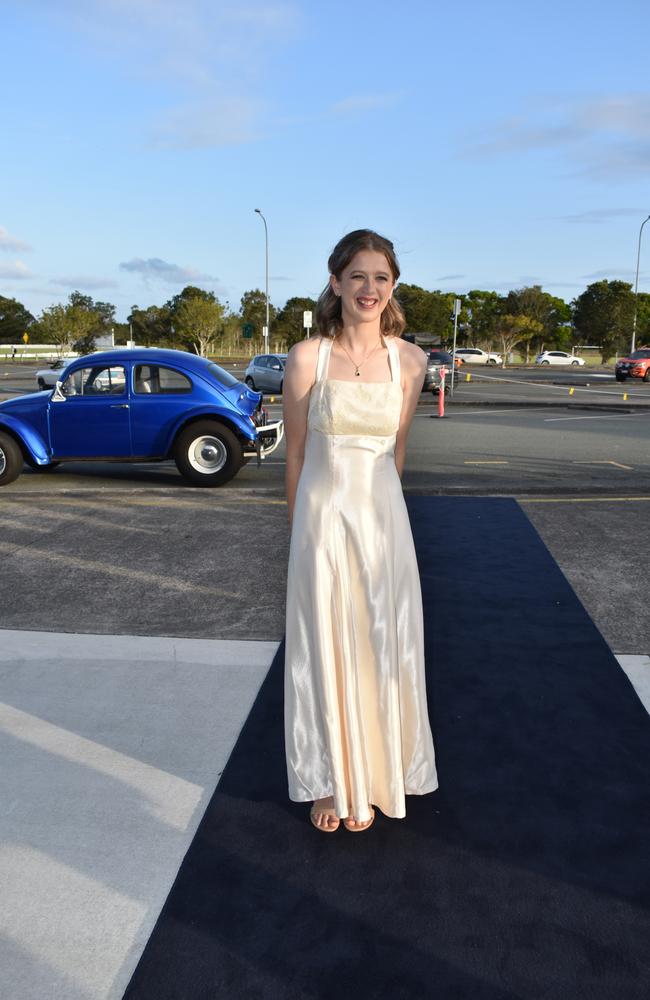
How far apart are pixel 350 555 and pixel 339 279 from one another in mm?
913

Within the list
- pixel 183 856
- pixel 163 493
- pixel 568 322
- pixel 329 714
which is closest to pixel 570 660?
pixel 329 714

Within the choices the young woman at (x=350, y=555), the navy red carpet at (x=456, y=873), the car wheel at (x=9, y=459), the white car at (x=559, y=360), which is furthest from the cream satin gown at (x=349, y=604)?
the white car at (x=559, y=360)

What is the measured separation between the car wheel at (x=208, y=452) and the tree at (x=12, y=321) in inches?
3432

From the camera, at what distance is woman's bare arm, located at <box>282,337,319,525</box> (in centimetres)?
264

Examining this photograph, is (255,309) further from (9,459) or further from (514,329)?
(9,459)

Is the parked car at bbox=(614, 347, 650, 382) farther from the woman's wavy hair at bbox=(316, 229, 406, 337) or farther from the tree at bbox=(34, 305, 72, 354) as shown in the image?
the tree at bbox=(34, 305, 72, 354)

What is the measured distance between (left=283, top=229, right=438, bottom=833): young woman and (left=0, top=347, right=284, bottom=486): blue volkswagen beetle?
22.0ft

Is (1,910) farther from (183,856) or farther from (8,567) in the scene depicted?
(8,567)

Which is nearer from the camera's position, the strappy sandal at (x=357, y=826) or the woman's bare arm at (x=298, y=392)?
the woman's bare arm at (x=298, y=392)

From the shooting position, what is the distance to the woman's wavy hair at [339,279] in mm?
2688

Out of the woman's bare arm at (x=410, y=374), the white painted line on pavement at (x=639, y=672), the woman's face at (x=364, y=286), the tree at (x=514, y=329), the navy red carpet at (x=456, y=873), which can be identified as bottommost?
the navy red carpet at (x=456, y=873)

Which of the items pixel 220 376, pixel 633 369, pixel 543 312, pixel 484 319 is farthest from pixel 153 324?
pixel 220 376

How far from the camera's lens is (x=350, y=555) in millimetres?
2697

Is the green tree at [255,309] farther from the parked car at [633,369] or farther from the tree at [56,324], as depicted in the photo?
the parked car at [633,369]
